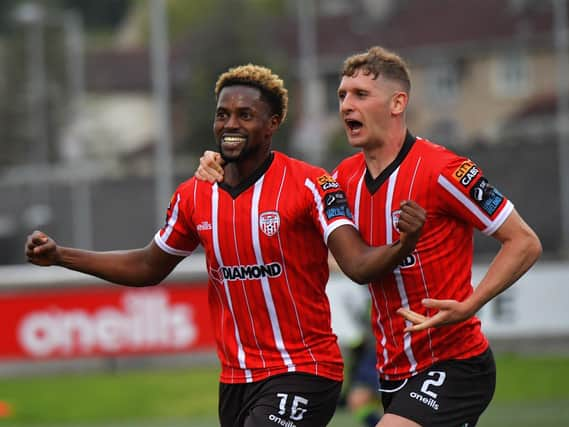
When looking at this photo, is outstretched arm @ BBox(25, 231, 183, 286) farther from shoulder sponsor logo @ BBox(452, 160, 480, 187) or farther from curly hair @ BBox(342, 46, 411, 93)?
shoulder sponsor logo @ BBox(452, 160, 480, 187)

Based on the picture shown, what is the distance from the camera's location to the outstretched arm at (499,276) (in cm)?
575

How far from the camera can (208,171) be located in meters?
6.45

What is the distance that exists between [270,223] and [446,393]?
3.74 feet

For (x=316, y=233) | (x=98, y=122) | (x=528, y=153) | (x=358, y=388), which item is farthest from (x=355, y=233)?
(x=98, y=122)

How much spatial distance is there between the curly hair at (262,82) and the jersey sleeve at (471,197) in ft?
2.96

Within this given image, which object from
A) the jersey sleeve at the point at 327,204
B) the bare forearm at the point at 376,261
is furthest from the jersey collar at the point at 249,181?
the bare forearm at the point at 376,261

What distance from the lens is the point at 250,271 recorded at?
6.28 m

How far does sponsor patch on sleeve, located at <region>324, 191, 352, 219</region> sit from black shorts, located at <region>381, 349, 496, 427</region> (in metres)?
0.84

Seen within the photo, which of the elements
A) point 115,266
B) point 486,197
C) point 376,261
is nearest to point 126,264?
point 115,266

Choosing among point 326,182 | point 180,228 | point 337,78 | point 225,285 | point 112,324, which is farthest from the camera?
point 337,78

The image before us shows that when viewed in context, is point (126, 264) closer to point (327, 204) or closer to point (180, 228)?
point (180, 228)

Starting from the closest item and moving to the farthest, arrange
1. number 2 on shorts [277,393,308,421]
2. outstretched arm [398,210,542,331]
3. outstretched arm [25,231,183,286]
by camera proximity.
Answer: outstretched arm [398,210,542,331] < number 2 on shorts [277,393,308,421] < outstretched arm [25,231,183,286]

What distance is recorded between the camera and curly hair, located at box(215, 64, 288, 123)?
6.37 meters

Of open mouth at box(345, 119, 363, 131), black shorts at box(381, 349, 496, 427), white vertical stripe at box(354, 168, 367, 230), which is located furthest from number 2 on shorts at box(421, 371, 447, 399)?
open mouth at box(345, 119, 363, 131)
